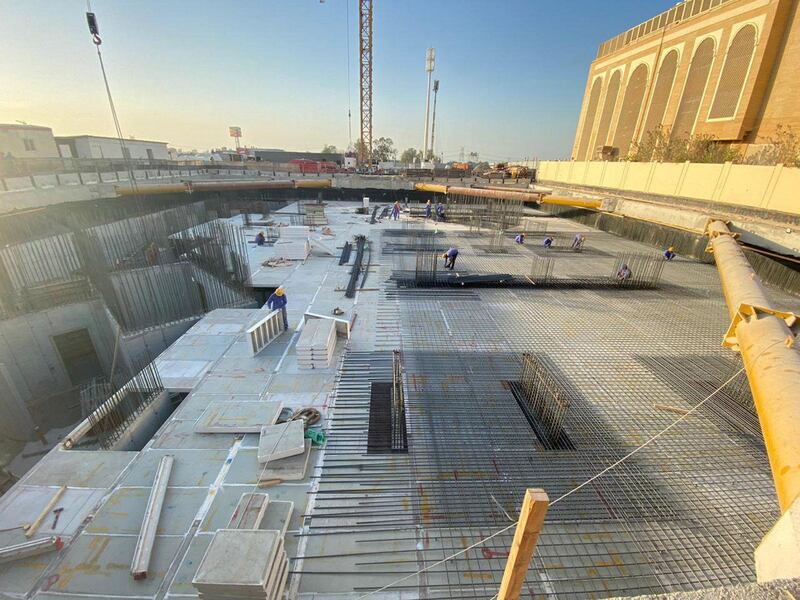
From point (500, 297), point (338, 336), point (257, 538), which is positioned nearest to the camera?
point (257, 538)

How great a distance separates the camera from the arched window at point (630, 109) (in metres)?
37.5

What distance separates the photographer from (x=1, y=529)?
4.52 metres

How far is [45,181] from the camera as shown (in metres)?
17.0

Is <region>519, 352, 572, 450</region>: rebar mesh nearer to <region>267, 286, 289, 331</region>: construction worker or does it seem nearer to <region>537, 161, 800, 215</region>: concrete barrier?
<region>267, 286, 289, 331</region>: construction worker

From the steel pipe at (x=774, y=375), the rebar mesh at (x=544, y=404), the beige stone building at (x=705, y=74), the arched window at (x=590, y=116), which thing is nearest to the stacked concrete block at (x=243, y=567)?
the steel pipe at (x=774, y=375)

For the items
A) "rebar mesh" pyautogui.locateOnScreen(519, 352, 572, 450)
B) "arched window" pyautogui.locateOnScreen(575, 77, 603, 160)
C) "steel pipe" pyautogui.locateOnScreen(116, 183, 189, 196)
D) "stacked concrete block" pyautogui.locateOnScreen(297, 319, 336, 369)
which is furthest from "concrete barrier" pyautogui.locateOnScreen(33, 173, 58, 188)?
"arched window" pyautogui.locateOnScreen(575, 77, 603, 160)

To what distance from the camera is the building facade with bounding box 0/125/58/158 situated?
106ft

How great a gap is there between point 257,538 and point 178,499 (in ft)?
7.10

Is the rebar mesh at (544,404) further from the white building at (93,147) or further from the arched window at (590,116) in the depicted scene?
the arched window at (590,116)

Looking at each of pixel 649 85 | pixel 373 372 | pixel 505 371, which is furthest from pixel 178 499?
pixel 649 85

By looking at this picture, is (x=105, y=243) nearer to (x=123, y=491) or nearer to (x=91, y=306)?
(x=91, y=306)

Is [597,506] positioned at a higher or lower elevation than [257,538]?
lower

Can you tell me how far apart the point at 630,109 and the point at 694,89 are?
8.18 meters

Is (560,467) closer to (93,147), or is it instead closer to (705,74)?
(705,74)
